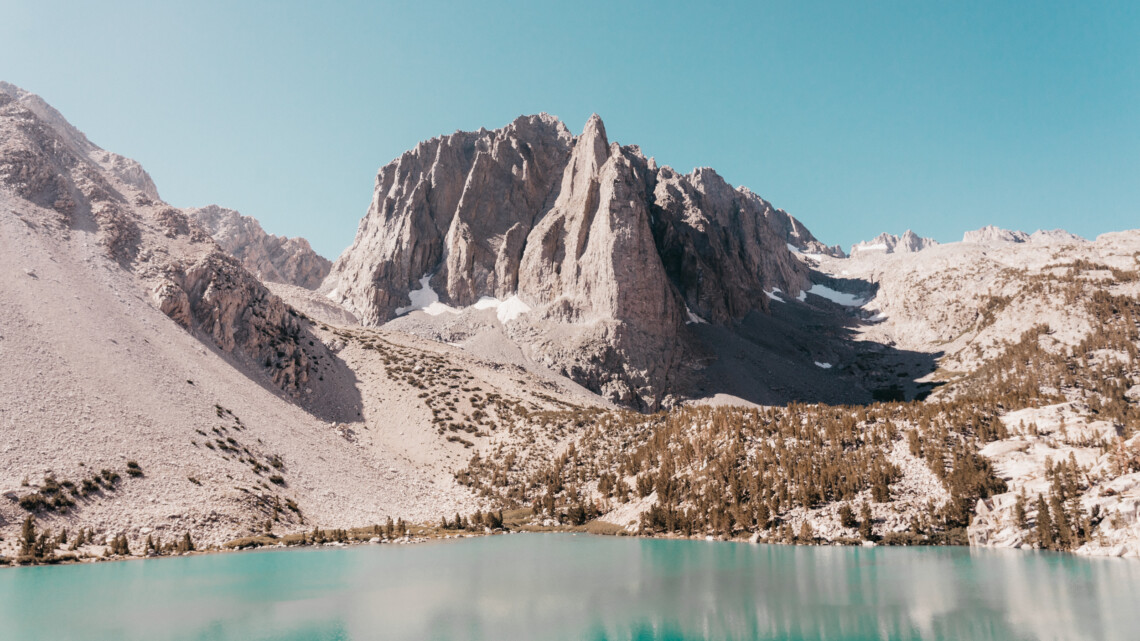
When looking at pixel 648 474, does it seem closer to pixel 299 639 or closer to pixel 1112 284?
pixel 299 639

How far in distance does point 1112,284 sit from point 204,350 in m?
152

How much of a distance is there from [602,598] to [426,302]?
13290cm

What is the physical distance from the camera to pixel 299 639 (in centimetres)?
1905

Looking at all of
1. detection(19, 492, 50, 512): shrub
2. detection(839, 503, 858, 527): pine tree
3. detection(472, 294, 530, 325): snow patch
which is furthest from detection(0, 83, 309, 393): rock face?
detection(839, 503, 858, 527): pine tree

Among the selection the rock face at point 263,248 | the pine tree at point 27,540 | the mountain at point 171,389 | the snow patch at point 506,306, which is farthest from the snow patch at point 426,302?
the pine tree at point 27,540

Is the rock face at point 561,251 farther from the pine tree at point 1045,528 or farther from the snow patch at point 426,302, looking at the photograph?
the pine tree at point 1045,528

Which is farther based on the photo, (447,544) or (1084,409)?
(447,544)

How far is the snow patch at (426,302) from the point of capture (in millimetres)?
147500

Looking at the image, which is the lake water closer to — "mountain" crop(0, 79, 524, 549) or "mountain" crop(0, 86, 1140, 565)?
"mountain" crop(0, 86, 1140, 565)

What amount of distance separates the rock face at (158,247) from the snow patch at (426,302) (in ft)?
187

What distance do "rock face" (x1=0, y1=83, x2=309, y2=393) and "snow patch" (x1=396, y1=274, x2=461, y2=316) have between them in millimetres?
57094

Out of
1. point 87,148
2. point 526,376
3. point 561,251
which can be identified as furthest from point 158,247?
point 87,148

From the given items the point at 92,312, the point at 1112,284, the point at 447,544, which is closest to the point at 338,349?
the point at 92,312

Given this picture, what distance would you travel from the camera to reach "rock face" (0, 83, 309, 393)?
7612cm
